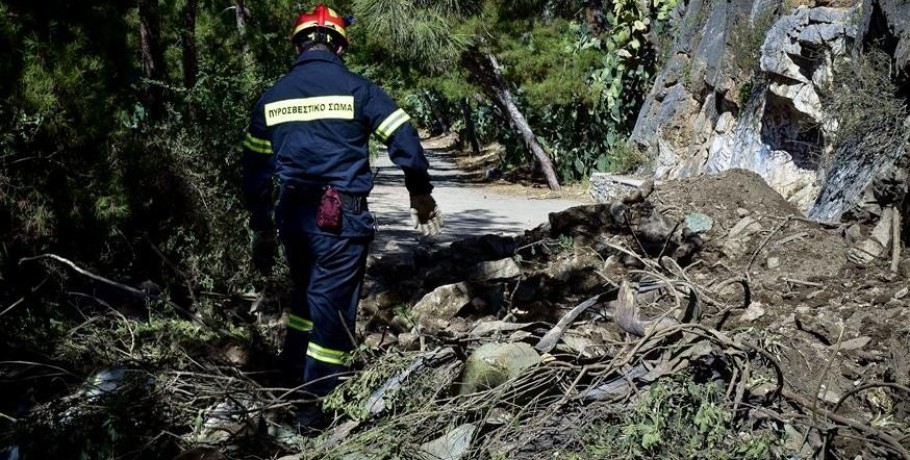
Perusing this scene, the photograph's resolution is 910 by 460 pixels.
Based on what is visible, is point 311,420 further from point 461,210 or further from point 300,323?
point 461,210

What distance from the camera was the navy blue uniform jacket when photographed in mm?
4027

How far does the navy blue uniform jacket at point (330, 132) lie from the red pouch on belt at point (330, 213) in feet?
0.13

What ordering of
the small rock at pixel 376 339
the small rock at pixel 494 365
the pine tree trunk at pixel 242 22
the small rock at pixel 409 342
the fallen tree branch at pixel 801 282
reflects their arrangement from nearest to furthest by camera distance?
the small rock at pixel 494 365 < the small rock at pixel 409 342 < the small rock at pixel 376 339 < the fallen tree branch at pixel 801 282 < the pine tree trunk at pixel 242 22

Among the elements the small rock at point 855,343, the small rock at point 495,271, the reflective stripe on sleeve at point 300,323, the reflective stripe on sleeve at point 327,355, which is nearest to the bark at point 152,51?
the small rock at point 495,271

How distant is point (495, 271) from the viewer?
639cm

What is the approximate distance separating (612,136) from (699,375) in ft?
44.1

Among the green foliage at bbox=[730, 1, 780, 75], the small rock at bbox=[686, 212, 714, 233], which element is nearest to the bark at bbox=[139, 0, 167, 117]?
the small rock at bbox=[686, 212, 714, 233]

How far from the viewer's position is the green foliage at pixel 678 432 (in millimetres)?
2869

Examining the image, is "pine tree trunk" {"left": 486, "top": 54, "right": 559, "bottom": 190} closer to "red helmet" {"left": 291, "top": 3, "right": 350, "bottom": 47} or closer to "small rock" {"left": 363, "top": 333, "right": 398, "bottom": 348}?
"small rock" {"left": 363, "top": 333, "right": 398, "bottom": 348}

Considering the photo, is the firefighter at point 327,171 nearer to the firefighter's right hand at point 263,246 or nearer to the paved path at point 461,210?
the firefighter's right hand at point 263,246

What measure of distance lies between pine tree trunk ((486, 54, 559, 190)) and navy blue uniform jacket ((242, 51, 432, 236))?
12781 mm

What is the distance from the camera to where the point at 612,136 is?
647 inches

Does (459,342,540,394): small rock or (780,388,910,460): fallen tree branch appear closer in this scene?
(780,388,910,460): fallen tree branch

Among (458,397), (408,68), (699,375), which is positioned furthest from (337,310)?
(408,68)
